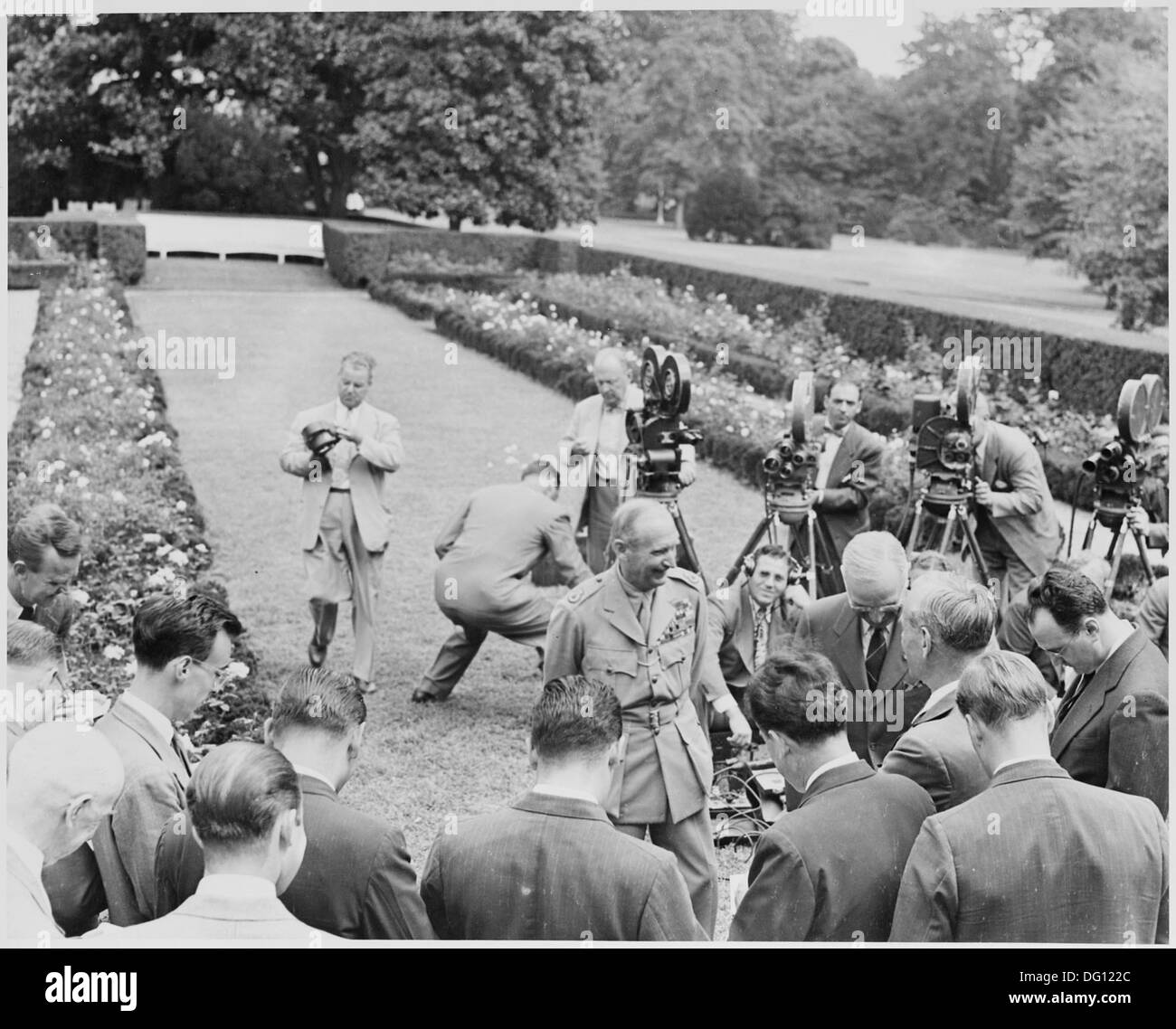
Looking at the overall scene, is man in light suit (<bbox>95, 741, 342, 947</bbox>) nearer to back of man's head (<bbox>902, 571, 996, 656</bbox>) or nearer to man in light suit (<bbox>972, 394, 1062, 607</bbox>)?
back of man's head (<bbox>902, 571, 996, 656</bbox>)

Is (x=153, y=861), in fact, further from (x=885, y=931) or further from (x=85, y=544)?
(x=85, y=544)

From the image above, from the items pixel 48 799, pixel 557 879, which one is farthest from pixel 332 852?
pixel 48 799

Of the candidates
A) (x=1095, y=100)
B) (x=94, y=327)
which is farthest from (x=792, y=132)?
(x=94, y=327)

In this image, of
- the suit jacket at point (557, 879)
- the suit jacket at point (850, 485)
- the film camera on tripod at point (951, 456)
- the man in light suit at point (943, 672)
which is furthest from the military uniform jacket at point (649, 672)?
the suit jacket at point (850, 485)

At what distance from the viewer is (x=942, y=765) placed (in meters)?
3.50

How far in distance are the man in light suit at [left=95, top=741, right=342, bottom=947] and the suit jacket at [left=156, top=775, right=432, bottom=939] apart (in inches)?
9.3

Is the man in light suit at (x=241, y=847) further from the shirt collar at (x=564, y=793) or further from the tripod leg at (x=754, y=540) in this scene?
the tripod leg at (x=754, y=540)

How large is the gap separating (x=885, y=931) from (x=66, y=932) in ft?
6.65

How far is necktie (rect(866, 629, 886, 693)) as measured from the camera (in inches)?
184

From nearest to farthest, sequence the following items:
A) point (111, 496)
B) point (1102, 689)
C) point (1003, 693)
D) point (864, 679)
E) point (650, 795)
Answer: point (1003, 693), point (1102, 689), point (650, 795), point (864, 679), point (111, 496)

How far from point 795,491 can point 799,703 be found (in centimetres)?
327

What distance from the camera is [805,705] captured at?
10.6 ft

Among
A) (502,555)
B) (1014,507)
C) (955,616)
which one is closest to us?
(955,616)

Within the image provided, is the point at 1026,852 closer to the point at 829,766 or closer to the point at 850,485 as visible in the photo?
the point at 829,766
